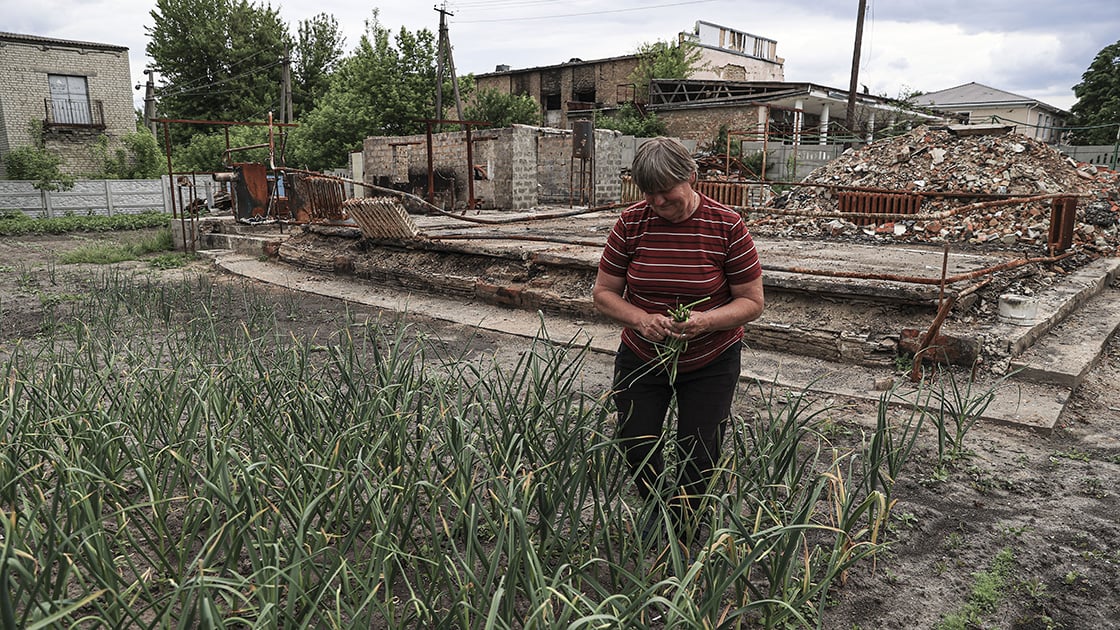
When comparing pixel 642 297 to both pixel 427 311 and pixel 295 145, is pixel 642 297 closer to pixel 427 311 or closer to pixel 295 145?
pixel 427 311

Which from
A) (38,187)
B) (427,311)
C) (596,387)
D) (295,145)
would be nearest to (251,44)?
(295,145)

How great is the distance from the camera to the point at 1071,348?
4.58m

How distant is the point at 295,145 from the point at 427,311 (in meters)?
24.2

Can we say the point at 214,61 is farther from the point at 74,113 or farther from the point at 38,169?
the point at 38,169

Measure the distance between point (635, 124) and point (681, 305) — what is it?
23.5 m

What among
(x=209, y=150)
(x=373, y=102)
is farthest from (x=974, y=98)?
(x=209, y=150)

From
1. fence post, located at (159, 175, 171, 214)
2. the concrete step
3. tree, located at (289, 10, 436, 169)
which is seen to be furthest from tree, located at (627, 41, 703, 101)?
the concrete step

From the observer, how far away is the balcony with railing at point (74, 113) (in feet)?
76.4

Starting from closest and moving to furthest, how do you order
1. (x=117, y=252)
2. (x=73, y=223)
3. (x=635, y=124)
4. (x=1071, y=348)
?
1. (x=1071, y=348)
2. (x=117, y=252)
3. (x=73, y=223)
4. (x=635, y=124)

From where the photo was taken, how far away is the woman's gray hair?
2020mm

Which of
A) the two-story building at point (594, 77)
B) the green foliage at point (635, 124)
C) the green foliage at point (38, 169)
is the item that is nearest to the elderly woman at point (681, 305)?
the green foliage at point (38, 169)

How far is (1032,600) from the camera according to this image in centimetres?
214

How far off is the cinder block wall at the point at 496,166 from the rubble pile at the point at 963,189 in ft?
17.6

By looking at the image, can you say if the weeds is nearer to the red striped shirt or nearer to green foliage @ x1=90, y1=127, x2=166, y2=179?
the red striped shirt
